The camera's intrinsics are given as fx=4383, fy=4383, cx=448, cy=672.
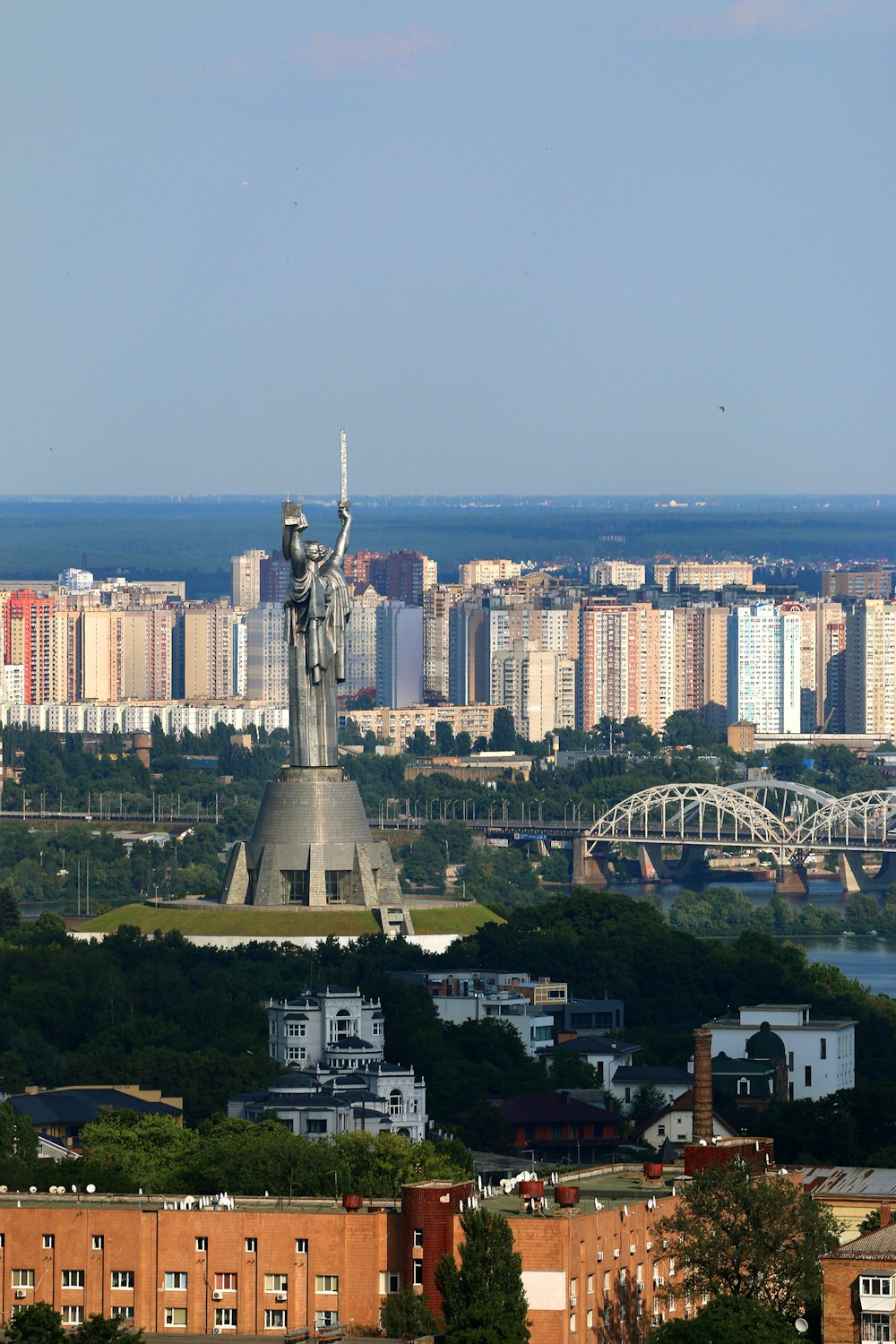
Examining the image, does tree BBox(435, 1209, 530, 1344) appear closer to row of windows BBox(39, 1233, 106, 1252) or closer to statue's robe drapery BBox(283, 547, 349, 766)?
row of windows BBox(39, 1233, 106, 1252)

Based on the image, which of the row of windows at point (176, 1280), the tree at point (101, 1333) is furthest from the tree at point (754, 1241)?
the tree at point (101, 1333)

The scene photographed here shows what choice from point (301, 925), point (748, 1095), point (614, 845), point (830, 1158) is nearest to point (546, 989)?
point (301, 925)

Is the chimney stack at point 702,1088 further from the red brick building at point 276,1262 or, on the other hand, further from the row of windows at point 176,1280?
the row of windows at point 176,1280

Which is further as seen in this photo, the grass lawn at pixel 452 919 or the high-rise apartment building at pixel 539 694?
the high-rise apartment building at pixel 539 694

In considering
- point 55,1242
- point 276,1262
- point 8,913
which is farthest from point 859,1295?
point 8,913

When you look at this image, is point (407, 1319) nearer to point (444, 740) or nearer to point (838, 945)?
point (838, 945)

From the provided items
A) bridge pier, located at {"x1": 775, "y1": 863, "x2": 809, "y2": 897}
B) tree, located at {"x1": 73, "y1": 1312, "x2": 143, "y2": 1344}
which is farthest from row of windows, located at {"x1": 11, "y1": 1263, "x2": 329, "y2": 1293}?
bridge pier, located at {"x1": 775, "y1": 863, "x2": 809, "y2": 897}
